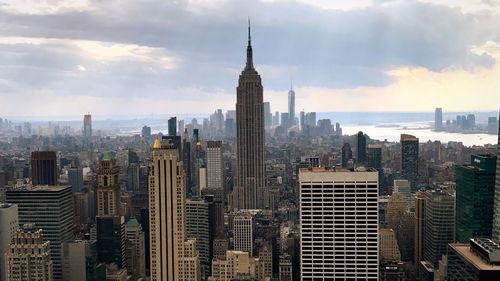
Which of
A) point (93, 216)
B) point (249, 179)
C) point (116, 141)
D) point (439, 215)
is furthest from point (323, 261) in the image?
point (249, 179)

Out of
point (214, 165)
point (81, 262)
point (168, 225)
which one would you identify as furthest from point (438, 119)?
point (214, 165)

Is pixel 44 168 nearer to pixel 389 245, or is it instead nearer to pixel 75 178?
pixel 75 178

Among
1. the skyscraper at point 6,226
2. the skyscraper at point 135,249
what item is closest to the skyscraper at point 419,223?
the skyscraper at point 135,249

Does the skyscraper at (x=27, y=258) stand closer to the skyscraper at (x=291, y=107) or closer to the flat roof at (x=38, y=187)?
the flat roof at (x=38, y=187)

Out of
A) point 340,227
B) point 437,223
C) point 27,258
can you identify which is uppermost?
point 340,227

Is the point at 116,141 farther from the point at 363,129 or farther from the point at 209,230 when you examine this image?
the point at 363,129

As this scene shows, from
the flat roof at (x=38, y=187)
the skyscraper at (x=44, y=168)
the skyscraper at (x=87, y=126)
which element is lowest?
the flat roof at (x=38, y=187)

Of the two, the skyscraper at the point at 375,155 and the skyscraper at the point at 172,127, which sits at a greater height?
the skyscraper at the point at 172,127
